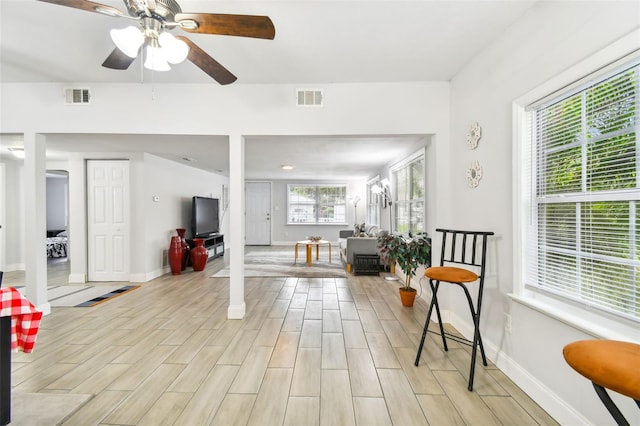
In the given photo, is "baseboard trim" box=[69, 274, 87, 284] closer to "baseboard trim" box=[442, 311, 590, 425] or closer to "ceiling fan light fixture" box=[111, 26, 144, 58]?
"ceiling fan light fixture" box=[111, 26, 144, 58]

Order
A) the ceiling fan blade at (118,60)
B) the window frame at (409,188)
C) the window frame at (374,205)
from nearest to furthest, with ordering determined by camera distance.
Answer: the ceiling fan blade at (118,60) → the window frame at (409,188) → the window frame at (374,205)

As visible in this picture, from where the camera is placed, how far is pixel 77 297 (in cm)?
385

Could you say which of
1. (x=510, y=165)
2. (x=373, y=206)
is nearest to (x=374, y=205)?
(x=373, y=206)

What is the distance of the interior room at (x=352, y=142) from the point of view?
59.4 inches

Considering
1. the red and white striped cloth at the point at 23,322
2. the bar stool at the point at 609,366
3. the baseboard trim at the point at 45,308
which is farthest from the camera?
the baseboard trim at the point at 45,308

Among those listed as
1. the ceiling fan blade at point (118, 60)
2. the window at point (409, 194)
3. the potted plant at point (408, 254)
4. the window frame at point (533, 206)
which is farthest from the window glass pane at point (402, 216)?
the ceiling fan blade at point (118, 60)

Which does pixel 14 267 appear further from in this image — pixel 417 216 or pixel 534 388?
pixel 534 388

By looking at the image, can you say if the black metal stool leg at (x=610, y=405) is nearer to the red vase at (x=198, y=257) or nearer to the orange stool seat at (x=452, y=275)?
the orange stool seat at (x=452, y=275)

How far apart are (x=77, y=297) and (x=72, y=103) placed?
264 centimetres

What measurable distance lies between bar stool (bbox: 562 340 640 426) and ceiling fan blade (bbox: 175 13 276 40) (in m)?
1.97

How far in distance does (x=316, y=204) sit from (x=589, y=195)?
317 inches

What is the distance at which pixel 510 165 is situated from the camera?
202cm

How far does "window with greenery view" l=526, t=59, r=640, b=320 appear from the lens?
1.30 metres

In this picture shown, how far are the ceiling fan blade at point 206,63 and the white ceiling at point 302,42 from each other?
391mm
